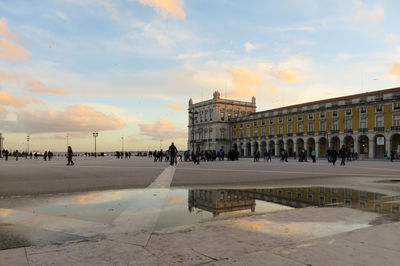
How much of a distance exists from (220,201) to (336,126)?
172 feet

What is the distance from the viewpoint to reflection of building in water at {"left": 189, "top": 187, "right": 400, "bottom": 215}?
5.59 m

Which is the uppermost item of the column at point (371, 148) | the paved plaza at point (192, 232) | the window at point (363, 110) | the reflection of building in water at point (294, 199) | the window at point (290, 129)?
the window at point (363, 110)

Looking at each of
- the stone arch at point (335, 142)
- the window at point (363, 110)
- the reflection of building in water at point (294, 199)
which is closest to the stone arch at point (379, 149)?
the window at point (363, 110)

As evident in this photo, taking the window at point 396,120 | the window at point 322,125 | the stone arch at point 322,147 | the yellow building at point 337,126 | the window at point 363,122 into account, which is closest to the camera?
the window at point 396,120

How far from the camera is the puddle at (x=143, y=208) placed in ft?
13.0

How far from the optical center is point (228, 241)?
3414 mm

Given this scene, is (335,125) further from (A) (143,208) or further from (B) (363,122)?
(A) (143,208)

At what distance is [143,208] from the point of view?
5.51 metres

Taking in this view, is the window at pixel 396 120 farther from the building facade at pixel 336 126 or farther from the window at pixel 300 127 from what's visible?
the window at pixel 300 127

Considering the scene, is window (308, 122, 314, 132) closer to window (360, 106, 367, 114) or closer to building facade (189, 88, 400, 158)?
building facade (189, 88, 400, 158)

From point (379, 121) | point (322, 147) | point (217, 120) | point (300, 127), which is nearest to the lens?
point (379, 121)

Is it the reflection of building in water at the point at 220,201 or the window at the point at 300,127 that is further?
the window at the point at 300,127

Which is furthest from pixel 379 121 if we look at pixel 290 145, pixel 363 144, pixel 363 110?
pixel 290 145

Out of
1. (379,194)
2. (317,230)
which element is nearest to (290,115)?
(379,194)
